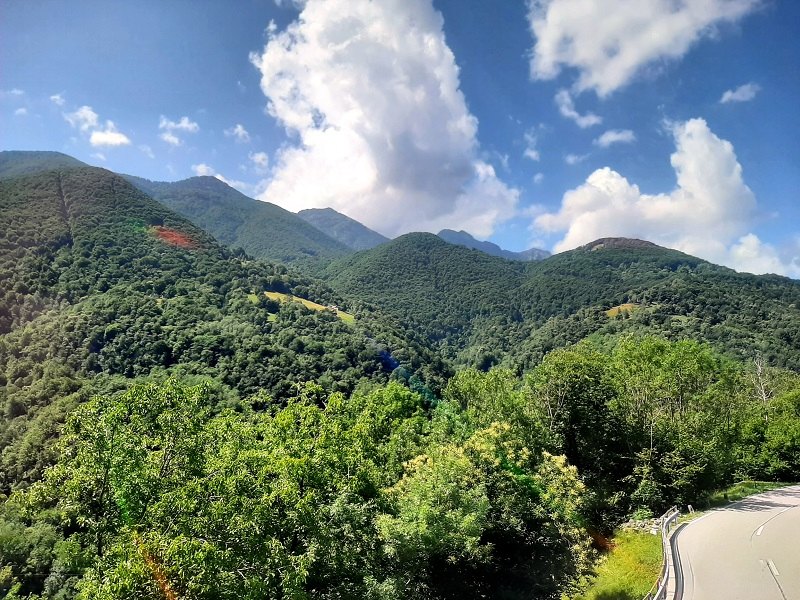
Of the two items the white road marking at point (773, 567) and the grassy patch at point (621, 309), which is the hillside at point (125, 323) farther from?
the grassy patch at point (621, 309)

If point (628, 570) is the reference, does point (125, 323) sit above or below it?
below

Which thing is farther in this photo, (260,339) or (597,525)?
(260,339)

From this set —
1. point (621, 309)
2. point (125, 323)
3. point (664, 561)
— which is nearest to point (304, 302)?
point (125, 323)

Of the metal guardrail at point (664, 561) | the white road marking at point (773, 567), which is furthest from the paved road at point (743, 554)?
the metal guardrail at point (664, 561)

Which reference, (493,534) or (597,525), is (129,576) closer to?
(493,534)

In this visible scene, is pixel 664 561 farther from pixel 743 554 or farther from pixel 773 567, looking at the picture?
pixel 773 567

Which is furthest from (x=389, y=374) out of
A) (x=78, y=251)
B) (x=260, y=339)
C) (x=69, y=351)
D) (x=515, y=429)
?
(x=78, y=251)
